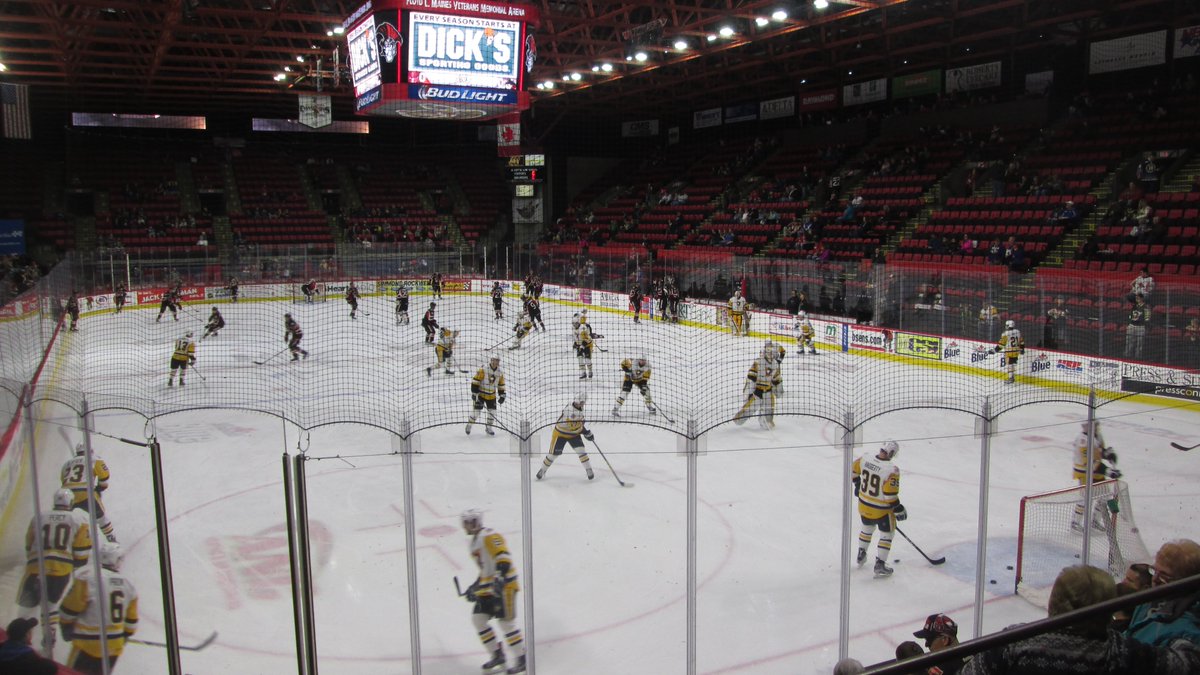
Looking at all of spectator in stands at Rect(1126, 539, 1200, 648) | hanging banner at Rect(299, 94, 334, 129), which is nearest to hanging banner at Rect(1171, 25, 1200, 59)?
hanging banner at Rect(299, 94, 334, 129)

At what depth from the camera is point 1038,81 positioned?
24.6 m

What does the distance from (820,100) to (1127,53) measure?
1011cm

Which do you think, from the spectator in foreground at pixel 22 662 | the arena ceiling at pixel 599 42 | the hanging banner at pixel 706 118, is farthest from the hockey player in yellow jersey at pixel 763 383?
the hanging banner at pixel 706 118

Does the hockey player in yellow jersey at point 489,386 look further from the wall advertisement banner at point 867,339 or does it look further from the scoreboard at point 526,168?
the scoreboard at point 526,168

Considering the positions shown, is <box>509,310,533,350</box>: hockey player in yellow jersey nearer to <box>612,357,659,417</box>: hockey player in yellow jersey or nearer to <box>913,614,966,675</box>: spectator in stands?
<box>612,357,659,417</box>: hockey player in yellow jersey

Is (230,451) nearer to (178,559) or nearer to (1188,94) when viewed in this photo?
(178,559)

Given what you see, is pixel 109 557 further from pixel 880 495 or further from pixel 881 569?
pixel 881 569

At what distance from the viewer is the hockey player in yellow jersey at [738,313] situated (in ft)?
64.0

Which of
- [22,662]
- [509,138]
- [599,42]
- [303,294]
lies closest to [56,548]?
[22,662]

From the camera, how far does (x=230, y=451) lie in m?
10.4

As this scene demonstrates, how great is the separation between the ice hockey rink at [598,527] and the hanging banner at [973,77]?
1455 centimetres

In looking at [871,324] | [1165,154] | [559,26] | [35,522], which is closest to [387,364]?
[871,324]

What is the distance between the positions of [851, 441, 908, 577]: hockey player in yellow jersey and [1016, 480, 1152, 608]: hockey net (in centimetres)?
87

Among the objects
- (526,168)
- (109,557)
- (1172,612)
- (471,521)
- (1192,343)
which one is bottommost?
(109,557)
